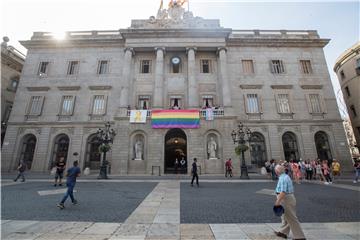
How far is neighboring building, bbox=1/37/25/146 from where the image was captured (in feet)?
85.2

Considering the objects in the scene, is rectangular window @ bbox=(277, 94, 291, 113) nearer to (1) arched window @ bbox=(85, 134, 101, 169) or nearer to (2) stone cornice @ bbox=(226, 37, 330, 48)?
(2) stone cornice @ bbox=(226, 37, 330, 48)

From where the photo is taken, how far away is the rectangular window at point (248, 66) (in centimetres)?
2520

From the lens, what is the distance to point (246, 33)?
2711cm

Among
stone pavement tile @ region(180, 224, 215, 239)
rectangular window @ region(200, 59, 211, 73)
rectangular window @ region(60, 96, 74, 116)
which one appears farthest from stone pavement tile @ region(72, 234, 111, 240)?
rectangular window @ region(200, 59, 211, 73)

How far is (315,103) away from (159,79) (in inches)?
798

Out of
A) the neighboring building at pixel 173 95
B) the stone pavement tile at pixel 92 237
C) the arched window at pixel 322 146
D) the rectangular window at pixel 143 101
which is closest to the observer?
the stone pavement tile at pixel 92 237

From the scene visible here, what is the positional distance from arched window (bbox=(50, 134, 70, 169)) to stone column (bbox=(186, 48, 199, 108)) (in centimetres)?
1623

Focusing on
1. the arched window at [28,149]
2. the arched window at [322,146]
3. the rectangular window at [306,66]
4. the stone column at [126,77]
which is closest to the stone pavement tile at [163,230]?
the stone column at [126,77]

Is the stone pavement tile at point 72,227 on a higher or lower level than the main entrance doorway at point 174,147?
lower

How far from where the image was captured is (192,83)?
22.9 meters

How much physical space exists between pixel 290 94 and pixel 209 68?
1106cm

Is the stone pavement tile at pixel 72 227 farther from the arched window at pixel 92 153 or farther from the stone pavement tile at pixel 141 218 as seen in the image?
the arched window at pixel 92 153

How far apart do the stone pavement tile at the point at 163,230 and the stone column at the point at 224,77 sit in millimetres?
18189

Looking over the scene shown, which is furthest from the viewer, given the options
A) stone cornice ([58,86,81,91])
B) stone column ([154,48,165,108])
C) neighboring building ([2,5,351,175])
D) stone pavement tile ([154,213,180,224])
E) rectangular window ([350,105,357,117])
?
rectangular window ([350,105,357,117])
